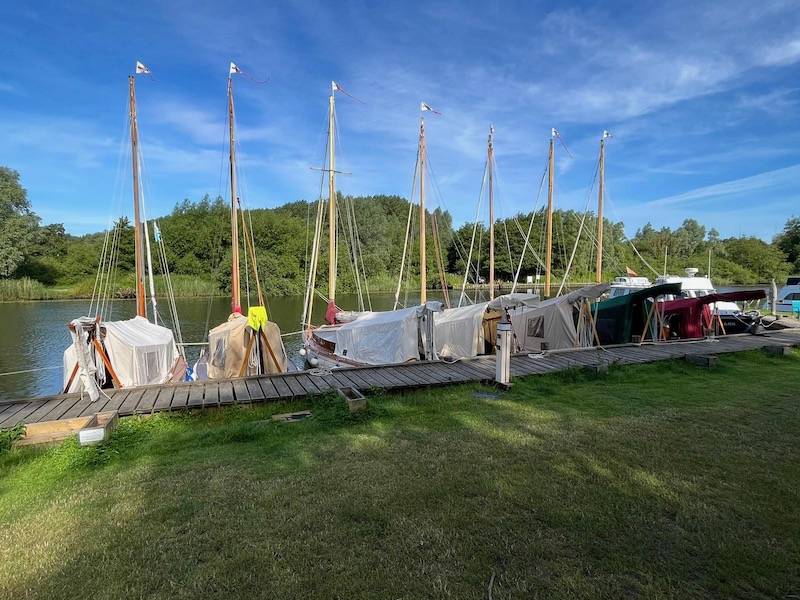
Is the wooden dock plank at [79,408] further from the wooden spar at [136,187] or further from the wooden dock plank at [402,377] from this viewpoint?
the wooden spar at [136,187]

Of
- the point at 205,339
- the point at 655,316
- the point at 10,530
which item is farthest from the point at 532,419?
the point at 205,339

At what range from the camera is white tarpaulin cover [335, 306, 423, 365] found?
12.0 m

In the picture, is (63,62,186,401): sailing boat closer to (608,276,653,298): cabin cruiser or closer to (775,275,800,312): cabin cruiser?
(608,276,653,298): cabin cruiser

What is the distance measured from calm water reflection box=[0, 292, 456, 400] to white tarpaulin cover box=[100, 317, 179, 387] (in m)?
3.72

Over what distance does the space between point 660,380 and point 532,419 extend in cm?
418

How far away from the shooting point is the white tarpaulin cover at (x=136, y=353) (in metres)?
9.13

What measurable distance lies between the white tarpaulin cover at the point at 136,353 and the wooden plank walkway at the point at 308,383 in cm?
166

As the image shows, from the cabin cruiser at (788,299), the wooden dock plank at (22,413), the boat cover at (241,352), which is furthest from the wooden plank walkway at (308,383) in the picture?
the cabin cruiser at (788,299)

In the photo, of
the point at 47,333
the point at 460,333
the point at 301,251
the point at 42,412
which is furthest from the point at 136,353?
the point at 301,251

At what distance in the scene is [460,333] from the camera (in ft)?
41.2

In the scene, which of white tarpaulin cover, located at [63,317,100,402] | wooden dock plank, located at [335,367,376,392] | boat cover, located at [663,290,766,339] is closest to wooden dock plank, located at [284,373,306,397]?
wooden dock plank, located at [335,367,376,392]

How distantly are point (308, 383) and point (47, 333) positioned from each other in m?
25.6

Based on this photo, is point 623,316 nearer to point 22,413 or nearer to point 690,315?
point 690,315

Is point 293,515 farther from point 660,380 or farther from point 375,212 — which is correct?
point 375,212
